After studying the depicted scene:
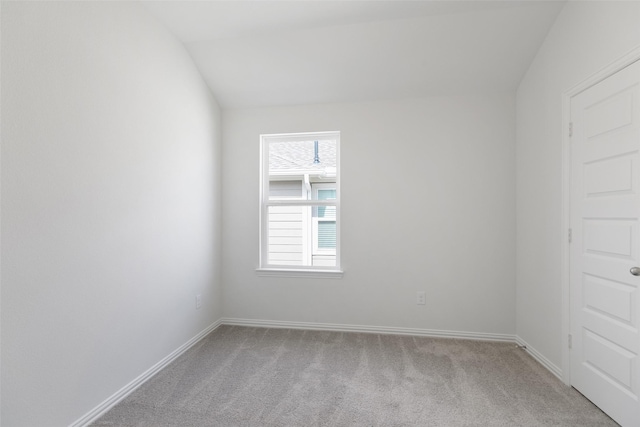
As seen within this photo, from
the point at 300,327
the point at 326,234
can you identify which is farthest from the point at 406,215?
the point at 300,327

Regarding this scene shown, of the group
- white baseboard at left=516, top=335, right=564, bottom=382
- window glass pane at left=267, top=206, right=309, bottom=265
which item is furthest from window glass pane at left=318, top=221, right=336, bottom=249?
white baseboard at left=516, top=335, right=564, bottom=382

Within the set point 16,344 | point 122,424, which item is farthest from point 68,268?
point 122,424

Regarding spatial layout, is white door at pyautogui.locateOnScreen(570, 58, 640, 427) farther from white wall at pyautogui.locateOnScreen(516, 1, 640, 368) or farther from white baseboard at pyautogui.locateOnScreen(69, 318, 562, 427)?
white baseboard at pyautogui.locateOnScreen(69, 318, 562, 427)

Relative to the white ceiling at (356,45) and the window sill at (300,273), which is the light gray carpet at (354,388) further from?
the white ceiling at (356,45)

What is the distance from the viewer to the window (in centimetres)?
323

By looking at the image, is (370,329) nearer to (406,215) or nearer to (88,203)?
(406,215)

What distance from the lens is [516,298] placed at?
2.81m

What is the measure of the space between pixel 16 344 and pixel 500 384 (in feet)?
9.04

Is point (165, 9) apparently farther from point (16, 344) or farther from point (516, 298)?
point (516, 298)

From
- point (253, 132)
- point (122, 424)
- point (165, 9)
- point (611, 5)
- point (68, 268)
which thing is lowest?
point (122, 424)

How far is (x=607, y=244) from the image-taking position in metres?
1.80

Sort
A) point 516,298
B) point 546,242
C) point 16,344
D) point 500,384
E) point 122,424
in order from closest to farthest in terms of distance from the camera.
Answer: point 16,344, point 122,424, point 500,384, point 546,242, point 516,298

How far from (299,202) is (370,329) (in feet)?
4.86

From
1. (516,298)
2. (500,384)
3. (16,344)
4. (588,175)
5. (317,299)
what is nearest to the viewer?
(16,344)
